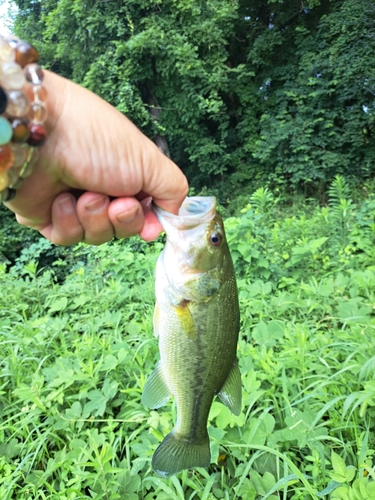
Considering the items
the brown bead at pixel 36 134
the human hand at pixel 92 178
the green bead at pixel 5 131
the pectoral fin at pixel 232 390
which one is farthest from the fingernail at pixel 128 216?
the pectoral fin at pixel 232 390

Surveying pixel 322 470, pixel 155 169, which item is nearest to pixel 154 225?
pixel 155 169

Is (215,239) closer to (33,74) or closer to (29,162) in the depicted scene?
(29,162)

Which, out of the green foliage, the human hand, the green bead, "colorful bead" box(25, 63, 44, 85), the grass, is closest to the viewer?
the green bead

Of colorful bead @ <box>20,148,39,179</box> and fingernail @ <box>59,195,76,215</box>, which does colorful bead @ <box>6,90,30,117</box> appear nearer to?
colorful bead @ <box>20,148,39,179</box>

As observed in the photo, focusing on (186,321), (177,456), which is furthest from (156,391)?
(186,321)

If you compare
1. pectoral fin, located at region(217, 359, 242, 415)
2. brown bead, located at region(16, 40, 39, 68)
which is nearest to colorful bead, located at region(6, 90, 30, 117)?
brown bead, located at region(16, 40, 39, 68)
